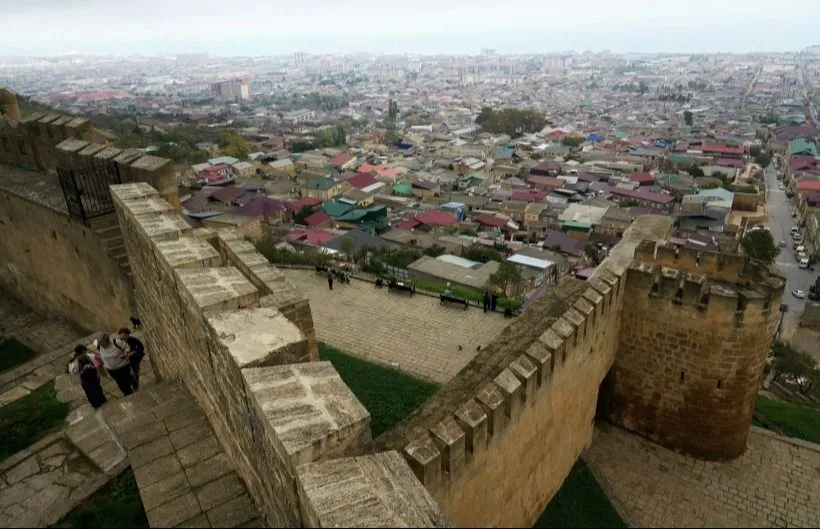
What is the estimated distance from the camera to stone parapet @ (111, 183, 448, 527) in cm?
284

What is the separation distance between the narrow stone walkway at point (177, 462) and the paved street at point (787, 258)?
2940 centimetres

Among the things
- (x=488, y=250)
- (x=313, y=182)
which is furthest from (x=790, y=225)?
(x=313, y=182)

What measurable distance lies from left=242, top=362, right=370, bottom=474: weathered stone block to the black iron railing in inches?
220

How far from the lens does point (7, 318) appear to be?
9.80m

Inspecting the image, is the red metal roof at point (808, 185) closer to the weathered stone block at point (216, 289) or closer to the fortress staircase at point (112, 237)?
the fortress staircase at point (112, 237)

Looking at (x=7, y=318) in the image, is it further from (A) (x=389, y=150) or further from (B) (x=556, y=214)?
(A) (x=389, y=150)

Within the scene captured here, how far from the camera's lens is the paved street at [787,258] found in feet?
92.8

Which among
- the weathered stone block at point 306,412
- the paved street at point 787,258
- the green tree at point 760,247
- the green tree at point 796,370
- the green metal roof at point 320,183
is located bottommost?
the paved street at point 787,258

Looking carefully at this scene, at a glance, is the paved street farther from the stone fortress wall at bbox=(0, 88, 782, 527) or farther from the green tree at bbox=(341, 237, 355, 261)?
the stone fortress wall at bbox=(0, 88, 782, 527)

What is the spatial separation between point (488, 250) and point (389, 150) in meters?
42.9

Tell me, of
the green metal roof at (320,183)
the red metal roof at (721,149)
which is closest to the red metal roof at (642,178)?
the red metal roof at (721,149)

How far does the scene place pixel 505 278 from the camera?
22531 millimetres

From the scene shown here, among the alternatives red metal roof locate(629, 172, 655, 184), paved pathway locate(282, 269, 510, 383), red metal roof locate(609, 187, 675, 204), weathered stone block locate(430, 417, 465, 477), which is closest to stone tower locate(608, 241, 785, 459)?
paved pathway locate(282, 269, 510, 383)

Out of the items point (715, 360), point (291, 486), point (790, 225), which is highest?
point (291, 486)
